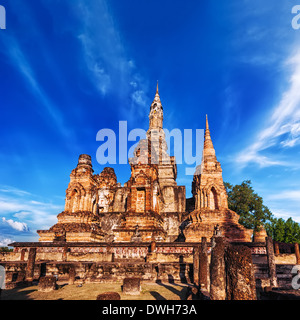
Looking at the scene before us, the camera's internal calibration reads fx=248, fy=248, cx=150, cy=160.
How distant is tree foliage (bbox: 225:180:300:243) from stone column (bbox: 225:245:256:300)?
24809mm

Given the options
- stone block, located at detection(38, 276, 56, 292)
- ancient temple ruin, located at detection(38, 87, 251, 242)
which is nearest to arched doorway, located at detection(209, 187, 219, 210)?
ancient temple ruin, located at detection(38, 87, 251, 242)

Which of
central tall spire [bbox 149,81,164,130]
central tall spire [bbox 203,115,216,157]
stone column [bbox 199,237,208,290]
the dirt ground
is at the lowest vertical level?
the dirt ground

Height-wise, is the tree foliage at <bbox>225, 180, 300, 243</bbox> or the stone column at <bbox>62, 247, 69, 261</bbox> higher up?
the tree foliage at <bbox>225, 180, 300, 243</bbox>

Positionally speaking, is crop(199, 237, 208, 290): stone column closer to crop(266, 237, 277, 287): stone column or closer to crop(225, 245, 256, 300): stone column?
crop(266, 237, 277, 287): stone column

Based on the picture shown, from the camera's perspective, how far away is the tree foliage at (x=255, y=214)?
28.6m

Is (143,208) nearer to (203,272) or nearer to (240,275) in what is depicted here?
(203,272)

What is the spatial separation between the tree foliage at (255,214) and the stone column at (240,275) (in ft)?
81.4

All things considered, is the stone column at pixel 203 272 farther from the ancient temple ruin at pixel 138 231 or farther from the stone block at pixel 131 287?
the stone block at pixel 131 287

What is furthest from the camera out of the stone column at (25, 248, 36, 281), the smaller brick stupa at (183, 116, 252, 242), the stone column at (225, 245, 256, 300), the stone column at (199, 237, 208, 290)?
the smaller brick stupa at (183, 116, 252, 242)

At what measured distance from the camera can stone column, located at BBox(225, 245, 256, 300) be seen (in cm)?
453

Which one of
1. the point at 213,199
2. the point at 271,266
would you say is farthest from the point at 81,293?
the point at 213,199

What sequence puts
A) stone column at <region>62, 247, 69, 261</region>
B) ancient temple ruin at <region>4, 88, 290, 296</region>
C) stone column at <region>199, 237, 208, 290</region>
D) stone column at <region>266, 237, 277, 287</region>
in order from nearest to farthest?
stone column at <region>199, 237, 208, 290</region> < stone column at <region>266, 237, 277, 287</region> < ancient temple ruin at <region>4, 88, 290, 296</region> < stone column at <region>62, 247, 69, 261</region>

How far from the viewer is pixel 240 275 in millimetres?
4578
